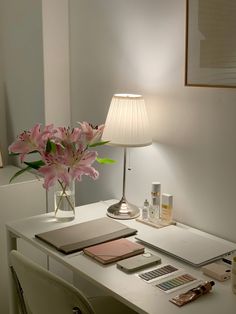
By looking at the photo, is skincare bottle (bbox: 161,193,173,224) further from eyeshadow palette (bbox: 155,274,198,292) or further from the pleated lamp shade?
eyeshadow palette (bbox: 155,274,198,292)

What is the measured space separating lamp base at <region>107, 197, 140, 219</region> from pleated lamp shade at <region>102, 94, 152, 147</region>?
0.97 feet

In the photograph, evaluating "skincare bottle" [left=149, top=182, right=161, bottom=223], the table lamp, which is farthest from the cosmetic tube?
the table lamp

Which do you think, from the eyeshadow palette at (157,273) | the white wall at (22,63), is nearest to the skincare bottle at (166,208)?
the eyeshadow palette at (157,273)

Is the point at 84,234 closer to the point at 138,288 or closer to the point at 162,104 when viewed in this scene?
the point at 138,288

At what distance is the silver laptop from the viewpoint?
1.68 metres

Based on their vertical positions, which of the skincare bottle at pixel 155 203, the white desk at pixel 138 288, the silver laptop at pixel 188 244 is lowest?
the white desk at pixel 138 288

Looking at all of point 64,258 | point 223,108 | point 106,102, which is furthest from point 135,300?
point 106,102

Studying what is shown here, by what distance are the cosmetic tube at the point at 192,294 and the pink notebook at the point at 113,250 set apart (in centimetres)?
31

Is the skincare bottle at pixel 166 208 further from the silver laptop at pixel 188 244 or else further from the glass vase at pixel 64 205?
the glass vase at pixel 64 205

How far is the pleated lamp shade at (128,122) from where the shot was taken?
6.48 ft

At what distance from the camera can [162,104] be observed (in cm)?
205

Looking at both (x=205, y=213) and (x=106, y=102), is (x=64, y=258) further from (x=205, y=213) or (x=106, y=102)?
(x=106, y=102)

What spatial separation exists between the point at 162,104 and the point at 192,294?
890 millimetres

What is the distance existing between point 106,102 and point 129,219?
0.62 m
